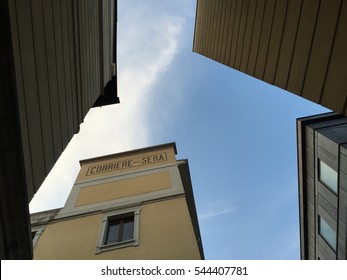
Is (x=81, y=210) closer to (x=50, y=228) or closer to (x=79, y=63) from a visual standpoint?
(x=50, y=228)

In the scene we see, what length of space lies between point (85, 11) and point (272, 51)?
16.4 ft

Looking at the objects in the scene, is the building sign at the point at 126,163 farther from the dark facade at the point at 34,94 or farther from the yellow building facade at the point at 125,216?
the dark facade at the point at 34,94

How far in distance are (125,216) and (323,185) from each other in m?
12.2

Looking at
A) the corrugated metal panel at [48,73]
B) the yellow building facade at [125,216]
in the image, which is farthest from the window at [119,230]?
the corrugated metal panel at [48,73]

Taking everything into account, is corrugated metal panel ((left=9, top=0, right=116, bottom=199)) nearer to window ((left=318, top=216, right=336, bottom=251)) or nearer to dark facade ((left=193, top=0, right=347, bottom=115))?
dark facade ((left=193, top=0, right=347, bottom=115))

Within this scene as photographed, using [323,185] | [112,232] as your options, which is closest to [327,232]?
[323,185]

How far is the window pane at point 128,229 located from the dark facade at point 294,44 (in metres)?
6.68

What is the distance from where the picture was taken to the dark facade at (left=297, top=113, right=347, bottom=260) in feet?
60.5

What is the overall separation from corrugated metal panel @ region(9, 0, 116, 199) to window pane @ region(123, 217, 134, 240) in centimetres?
486

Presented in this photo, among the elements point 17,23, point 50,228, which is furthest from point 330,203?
point 17,23

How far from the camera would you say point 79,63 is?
28.0ft

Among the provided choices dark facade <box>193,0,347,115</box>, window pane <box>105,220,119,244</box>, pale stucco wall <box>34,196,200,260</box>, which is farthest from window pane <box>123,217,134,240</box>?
dark facade <box>193,0,347,115</box>

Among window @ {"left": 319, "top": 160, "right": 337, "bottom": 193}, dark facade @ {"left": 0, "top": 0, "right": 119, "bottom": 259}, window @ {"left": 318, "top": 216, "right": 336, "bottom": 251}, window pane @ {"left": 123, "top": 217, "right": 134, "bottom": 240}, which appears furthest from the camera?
window @ {"left": 318, "top": 216, "right": 336, "bottom": 251}

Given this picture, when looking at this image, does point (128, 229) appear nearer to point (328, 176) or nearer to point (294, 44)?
point (294, 44)
